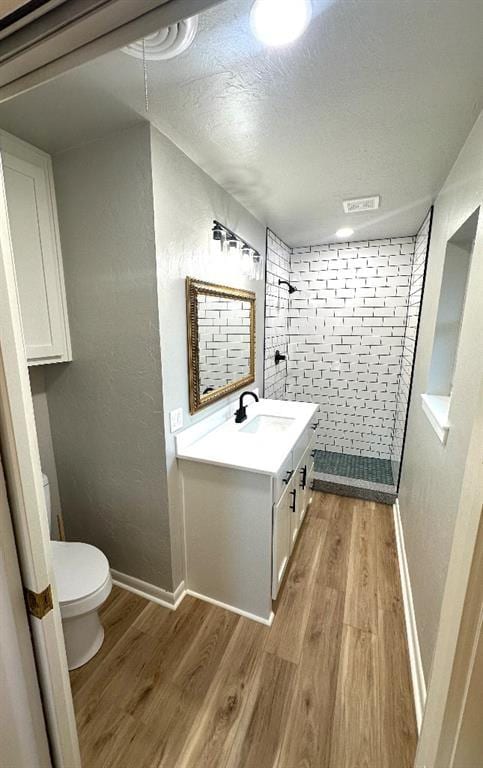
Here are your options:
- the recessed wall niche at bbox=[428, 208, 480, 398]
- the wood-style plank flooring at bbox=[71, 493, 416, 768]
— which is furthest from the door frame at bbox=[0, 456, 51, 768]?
the recessed wall niche at bbox=[428, 208, 480, 398]

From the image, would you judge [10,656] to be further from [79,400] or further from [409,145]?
[409,145]

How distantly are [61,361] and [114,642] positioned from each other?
1455 mm

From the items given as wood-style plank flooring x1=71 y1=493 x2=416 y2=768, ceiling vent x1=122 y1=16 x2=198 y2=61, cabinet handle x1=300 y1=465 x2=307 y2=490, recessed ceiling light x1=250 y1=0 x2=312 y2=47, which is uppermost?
recessed ceiling light x1=250 y1=0 x2=312 y2=47

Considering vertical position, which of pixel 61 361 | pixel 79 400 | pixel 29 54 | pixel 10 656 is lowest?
pixel 10 656

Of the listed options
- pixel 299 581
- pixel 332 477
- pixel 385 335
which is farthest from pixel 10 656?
pixel 385 335

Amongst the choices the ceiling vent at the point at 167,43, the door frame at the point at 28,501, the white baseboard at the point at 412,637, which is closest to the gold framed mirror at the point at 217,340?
the ceiling vent at the point at 167,43

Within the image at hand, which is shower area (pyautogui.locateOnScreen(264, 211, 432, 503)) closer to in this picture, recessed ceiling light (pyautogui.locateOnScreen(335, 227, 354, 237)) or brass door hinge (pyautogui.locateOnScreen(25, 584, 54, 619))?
recessed ceiling light (pyautogui.locateOnScreen(335, 227, 354, 237))

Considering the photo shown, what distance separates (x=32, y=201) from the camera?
1.44 m

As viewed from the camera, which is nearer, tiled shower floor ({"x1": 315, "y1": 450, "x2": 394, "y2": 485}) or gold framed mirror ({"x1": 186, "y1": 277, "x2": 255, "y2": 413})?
gold framed mirror ({"x1": 186, "y1": 277, "x2": 255, "y2": 413})

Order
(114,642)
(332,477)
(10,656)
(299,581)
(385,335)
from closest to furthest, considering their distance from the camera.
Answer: (10,656), (114,642), (299,581), (332,477), (385,335)

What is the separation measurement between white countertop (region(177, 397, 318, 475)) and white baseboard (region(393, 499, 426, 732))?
1.01 metres

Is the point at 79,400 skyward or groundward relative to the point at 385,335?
groundward

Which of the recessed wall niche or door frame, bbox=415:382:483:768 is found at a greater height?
the recessed wall niche

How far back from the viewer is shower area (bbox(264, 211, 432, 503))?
2.96 metres
